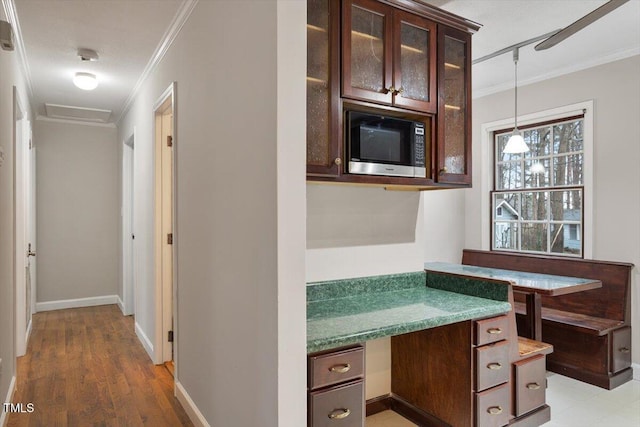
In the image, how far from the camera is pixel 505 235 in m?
4.55

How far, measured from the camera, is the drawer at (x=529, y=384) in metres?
2.36

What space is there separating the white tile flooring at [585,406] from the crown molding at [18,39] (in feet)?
10.7

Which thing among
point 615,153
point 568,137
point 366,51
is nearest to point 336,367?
point 366,51

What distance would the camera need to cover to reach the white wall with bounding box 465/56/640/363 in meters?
3.35

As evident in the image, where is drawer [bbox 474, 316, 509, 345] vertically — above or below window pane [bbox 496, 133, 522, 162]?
below

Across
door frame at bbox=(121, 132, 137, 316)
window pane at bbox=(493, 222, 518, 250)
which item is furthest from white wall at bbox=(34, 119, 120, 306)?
window pane at bbox=(493, 222, 518, 250)

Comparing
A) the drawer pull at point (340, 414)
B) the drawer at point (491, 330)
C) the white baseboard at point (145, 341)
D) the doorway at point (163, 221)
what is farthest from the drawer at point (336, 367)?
the white baseboard at point (145, 341)

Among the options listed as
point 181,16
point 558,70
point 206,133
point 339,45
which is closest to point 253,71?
point 339,45

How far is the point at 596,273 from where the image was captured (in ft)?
11.5

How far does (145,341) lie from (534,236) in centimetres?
397

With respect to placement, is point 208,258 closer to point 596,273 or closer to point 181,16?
point 181,16

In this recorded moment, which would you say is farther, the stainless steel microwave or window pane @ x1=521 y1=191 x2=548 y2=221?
window pane @ x1=521 y1=191 x2=548 y2=221

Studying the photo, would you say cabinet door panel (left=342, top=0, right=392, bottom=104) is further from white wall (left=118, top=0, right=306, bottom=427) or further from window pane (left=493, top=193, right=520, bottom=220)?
window pane (left=493, top=193, right=520, bottom=220)

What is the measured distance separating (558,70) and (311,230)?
3.08 m
